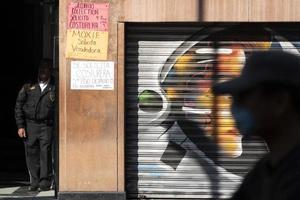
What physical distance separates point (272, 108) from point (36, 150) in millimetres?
8060

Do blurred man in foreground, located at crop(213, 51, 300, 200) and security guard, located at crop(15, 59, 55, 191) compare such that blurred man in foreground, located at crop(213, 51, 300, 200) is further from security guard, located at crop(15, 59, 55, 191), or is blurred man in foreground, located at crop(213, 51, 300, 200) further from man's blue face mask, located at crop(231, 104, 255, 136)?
security guard, located at crop(15, 59, 55, 191)

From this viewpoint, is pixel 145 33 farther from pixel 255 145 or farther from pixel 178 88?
pixel 255 145

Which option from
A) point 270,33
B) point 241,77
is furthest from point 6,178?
point 241,77

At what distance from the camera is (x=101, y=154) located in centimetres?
868

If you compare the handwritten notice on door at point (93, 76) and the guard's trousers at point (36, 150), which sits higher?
the handwritten notice on door at point (93, 76)

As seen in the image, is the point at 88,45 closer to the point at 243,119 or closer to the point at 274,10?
the point at 274,10

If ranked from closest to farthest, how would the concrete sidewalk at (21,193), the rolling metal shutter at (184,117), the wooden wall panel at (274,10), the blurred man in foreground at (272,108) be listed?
1. the blurred man in foreground at (272,108)
2. the wooden wall panel at (274,10)
3. the rolling metal shutter at (184,117)
4. the concrete sidewalk at (21,193)

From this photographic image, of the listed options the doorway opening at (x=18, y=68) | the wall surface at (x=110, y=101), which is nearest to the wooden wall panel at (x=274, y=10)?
the wall surface at (x=110, y=101)

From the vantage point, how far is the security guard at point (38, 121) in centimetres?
959

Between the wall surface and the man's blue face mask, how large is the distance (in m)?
6.74

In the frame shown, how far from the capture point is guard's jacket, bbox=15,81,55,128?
9.59 metres

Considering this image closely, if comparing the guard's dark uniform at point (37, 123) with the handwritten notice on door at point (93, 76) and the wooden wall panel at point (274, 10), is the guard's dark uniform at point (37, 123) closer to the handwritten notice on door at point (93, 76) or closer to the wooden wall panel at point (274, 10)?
the handwritten notice on door at point (93, 76)

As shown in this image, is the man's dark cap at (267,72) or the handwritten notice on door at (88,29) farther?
the handwritten notice on door at (88,29)

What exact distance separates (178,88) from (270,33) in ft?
4.47
